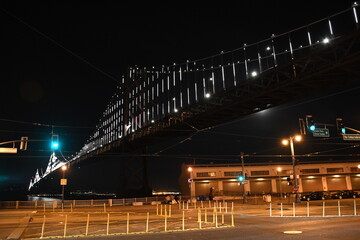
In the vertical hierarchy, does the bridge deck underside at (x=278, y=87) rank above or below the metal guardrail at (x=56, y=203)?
above

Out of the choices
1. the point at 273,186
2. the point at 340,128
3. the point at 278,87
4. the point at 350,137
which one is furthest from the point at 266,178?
the point at 340,128

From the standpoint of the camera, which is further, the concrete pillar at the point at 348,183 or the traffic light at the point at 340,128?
the concrete pillar at the point at 348,183

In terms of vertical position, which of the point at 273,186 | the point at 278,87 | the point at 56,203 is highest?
the point at 278,87

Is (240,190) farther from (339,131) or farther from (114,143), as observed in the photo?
(339,131)

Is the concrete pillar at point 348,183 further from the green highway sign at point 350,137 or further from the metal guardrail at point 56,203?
the green highway sign at point 350,137

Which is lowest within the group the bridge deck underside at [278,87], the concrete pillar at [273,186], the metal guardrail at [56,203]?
the metal guardrail at [56,203]

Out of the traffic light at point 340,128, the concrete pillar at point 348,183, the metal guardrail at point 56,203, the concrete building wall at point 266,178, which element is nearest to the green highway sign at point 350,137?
the traffic light at point 340,128

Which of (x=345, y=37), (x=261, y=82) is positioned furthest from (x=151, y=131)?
(x=345, y=37)

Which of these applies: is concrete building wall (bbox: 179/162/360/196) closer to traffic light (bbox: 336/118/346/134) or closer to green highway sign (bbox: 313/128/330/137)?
green highway sign (bbox: 313/128/330/137)

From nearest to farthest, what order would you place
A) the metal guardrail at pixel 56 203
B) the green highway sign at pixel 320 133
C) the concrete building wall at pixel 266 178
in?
the green highway sign at pixel 320 133 → the metal guardrail at pixel 56 203 → the concrete building wall at pixel 266 178

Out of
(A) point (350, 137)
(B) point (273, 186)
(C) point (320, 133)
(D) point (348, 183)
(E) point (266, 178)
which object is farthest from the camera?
(D) point (348, 183)

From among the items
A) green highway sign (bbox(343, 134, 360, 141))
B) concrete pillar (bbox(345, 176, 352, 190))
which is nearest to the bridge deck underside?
green highway sign (bbox(343, 134, 360, 141))

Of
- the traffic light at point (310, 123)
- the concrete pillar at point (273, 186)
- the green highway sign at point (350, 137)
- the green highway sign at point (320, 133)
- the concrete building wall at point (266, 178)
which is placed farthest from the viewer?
the concrete pillar at point (273, 186)

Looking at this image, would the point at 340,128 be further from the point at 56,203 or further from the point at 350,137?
the point at 56,203
